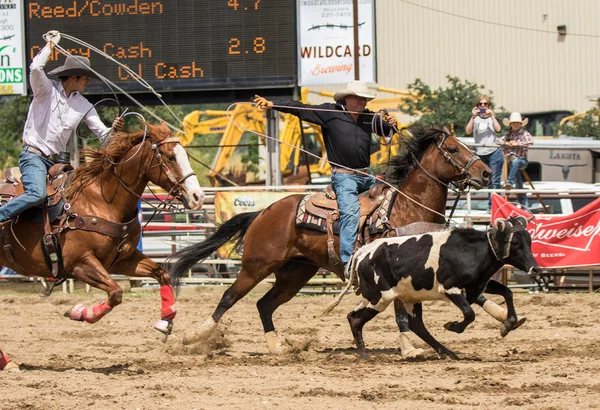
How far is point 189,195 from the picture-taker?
793cm

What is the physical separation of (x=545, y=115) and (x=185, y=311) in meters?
24.9

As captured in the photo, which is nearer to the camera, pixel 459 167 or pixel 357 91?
pixel 459 167

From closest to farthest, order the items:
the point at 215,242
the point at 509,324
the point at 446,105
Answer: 1. the point at 509,324
2. the point at 215,242
3. the point at 446,105

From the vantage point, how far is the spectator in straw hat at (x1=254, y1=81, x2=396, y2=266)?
8898 millimetres

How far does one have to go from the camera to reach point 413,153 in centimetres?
909

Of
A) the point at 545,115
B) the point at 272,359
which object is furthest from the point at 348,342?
the point at 545,115

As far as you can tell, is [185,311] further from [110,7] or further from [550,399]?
[550,399]

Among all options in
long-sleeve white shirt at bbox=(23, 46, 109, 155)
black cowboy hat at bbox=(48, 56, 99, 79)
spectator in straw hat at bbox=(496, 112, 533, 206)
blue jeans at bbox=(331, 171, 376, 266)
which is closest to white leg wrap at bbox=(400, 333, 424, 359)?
blue jeans at bbox=(331, 171, 376, 266)

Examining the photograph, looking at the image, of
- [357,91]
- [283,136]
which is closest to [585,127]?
[283,136]

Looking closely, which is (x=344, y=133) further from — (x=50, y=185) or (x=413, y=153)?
(x=50, y=185)

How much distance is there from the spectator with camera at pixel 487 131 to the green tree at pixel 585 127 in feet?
41.1

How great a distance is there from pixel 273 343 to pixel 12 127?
2674 centimetres

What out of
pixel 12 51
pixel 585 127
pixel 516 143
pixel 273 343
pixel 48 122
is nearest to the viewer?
pixel 48 122

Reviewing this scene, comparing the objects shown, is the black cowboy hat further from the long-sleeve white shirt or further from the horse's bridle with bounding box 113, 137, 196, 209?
the horse's bridle with bounding box 113, 137, 196, 209
